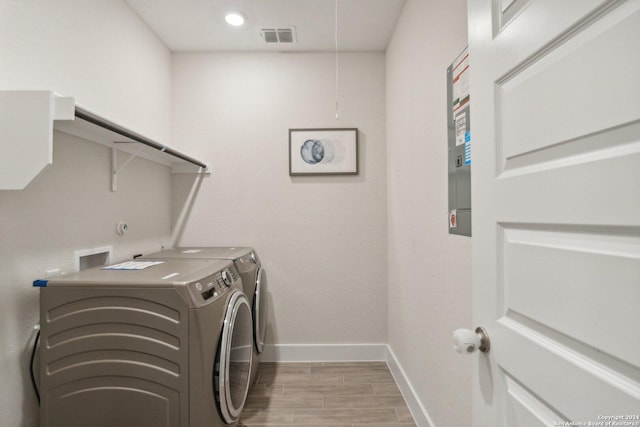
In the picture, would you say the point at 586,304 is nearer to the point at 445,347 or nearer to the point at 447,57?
the point at 445,347

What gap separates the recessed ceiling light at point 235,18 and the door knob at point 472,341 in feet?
7.45

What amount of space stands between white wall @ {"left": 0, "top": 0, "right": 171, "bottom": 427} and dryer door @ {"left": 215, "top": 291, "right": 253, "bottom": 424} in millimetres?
809

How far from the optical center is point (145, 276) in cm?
123

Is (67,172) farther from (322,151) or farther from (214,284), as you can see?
(322,151)

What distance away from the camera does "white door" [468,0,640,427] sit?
422 mm

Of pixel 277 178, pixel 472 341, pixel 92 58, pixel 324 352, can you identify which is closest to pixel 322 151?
pixel 277 178

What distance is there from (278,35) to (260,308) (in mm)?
2068

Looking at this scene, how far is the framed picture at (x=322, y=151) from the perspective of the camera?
2469mm

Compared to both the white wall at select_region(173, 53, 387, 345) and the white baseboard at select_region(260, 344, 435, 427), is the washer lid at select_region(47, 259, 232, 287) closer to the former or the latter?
the white wall at select_region(173, 53, 387, 345)

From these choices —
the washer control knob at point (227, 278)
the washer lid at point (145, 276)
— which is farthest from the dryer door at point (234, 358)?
the washer lid at point (145, 276)

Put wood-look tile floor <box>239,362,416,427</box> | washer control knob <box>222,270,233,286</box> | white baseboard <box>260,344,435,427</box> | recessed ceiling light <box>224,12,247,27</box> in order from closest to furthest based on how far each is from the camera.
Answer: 1. washer control knob <box>222,270,233,286</box>
2. wood-look tile floor <box>239,362,416,427</box>
3. recessed ceiling light <box>224,12,247,27</box>
4. white baseboard <box>260,344,435,427</box>

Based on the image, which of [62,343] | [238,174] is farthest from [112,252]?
[238,174]

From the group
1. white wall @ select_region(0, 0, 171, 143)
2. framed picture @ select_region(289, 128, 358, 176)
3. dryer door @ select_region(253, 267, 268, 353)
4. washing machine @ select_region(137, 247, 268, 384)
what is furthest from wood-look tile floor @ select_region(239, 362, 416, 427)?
white wall @ select_region(0, 0, 171, 143)

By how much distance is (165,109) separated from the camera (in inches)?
94.3
